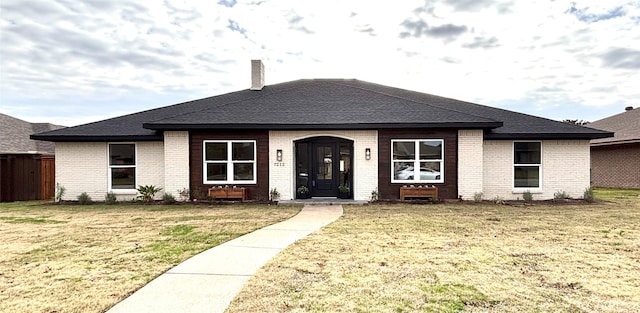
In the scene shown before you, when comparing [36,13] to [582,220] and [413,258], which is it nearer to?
[413,258]

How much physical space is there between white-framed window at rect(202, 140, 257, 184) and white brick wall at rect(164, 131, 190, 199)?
65 cm

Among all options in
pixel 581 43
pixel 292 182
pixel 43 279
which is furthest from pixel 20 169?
pixel 581 43

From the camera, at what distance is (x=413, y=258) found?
6129 millimetres

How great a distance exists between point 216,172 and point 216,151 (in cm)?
75

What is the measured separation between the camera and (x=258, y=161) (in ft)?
46.3

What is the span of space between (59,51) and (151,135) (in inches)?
305

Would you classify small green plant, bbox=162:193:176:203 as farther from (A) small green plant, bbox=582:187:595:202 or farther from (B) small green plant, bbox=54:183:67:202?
(A) small green plant, bbox=582:187:595:202

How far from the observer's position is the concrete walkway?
4172 mm

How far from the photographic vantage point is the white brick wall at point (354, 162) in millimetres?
13953

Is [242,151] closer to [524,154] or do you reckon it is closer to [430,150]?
[430,150]

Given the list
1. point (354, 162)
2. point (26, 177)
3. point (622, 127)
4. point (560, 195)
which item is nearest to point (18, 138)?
point (26, 177)

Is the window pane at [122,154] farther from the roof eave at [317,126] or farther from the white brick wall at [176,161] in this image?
the roof eave at [317,126]

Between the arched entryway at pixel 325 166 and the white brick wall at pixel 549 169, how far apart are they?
4.95 m

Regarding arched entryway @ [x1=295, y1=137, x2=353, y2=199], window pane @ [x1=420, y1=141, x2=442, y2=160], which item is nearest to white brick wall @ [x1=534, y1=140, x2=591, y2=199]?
window pane @ [x1=420, y1=141, x2=442, y2=160]
